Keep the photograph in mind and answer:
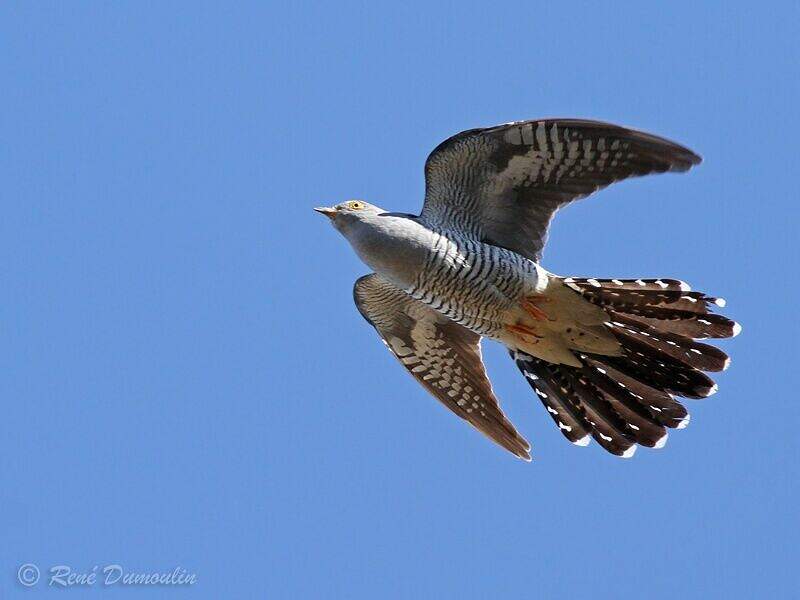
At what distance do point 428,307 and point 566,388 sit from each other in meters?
1.55

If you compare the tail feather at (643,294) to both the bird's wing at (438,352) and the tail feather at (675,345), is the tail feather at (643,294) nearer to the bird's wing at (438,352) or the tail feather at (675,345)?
the tail feather at (675,345)

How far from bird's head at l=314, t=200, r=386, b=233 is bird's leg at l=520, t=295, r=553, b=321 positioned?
1486 mm

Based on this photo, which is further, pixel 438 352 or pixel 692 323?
pixel 438 352

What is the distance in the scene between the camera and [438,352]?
1227 centimetres

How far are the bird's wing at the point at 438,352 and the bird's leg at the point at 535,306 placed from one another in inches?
48.7

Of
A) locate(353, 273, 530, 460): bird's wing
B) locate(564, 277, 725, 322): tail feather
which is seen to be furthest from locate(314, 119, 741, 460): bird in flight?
locate(353, 273, 530, 460): bird's wing

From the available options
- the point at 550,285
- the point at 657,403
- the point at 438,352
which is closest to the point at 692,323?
the point at 657,403

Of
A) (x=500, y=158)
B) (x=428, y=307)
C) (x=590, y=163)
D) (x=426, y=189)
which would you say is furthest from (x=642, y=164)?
(x=428, y=307)

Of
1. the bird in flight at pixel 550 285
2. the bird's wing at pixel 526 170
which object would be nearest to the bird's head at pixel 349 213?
the bird in flight at pixel 550 285

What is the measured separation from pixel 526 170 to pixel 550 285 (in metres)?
1.03

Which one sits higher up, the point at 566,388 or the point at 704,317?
the point at 704,317

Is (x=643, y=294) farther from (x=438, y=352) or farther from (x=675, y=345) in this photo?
(x=438, y=352)

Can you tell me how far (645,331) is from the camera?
11.0m

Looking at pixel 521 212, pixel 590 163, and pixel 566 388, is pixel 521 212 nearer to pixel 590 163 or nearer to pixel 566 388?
pixel 590 163
